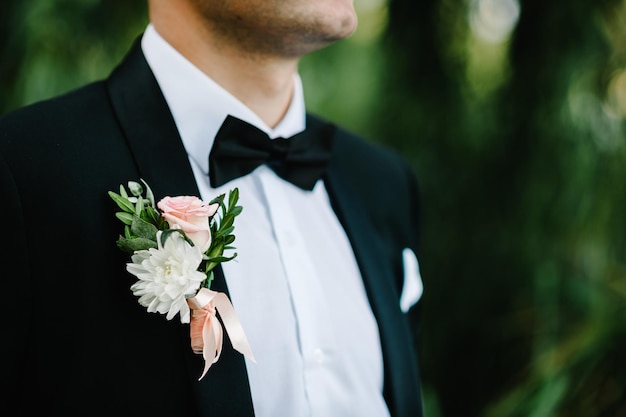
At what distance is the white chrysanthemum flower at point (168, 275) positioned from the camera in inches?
38.5

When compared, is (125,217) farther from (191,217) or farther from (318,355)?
(318,355)

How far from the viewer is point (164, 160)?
3.82ft

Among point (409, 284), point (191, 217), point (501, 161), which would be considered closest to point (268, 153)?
point (191, 217)

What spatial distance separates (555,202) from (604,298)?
1.32 feet

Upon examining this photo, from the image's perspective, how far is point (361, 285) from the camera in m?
1.40

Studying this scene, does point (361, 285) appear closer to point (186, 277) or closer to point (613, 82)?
point (186, 277)

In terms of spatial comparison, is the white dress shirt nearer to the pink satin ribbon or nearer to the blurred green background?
the pink satin ribbon

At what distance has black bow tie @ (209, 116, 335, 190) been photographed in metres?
1.21

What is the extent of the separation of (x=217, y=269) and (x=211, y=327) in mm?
136

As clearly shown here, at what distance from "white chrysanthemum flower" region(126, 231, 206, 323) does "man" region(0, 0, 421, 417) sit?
9 cm

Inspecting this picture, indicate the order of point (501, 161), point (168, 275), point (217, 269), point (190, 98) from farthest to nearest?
point (501, 161) → point (190, 98) → point (217, 269) → point (168, 275)

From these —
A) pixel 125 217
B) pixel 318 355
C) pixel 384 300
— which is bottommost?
pixel 318 355

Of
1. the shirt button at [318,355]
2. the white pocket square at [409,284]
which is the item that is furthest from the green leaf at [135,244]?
the white pocket square at [409,284]

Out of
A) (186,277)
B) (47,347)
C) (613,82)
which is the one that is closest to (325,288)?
(186,277)
